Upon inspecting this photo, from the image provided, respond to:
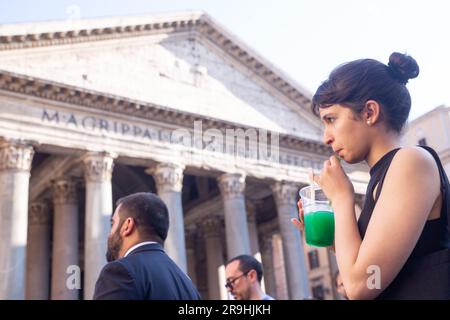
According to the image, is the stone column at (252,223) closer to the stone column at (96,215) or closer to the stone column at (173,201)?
the stone column at (173,201)

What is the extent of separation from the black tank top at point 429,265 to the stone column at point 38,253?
1720 cm

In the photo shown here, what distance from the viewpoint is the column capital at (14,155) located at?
14352mm

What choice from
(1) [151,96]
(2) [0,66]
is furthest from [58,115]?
(1) [151,96]

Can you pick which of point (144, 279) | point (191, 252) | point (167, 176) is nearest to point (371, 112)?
point (144, 279)

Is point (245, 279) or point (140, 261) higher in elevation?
point (245, 279)

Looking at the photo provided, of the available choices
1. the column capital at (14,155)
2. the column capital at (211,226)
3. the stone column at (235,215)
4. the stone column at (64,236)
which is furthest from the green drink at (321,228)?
the column capital at (211,226)

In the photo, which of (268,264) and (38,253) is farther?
(268,264)

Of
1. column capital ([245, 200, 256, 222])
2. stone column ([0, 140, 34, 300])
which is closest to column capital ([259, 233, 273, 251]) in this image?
column capital ([245, 200, 256, 222])

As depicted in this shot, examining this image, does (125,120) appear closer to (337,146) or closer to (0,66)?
(0,66)

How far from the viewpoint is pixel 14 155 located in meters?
14.5

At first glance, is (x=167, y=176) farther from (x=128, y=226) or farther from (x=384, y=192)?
(x=384, y=192)

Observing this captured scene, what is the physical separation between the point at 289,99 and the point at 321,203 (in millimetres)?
20489

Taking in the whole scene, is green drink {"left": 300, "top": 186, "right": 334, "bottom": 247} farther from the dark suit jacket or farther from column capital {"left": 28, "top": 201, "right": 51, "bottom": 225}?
column capital {"left": 28, "top": 201, "right": 51, "bottom": 225}

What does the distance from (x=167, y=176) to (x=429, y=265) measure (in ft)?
51.2
